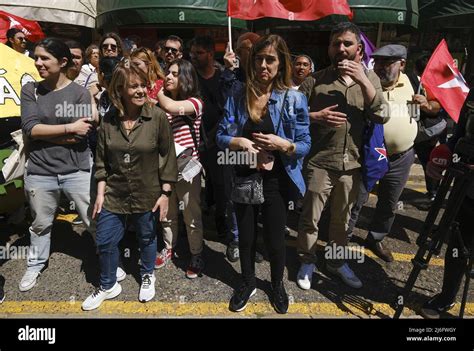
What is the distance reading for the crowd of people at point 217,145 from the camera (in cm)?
258

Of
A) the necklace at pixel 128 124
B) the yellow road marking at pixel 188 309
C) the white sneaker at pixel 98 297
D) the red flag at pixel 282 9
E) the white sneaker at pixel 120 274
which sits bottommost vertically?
the yellow road marking at pixel 188 309

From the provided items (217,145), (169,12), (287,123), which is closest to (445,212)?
(287,123)

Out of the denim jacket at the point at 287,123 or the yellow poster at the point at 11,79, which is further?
the yellow poster at the point at 11,79

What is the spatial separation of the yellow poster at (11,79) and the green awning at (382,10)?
5.92m

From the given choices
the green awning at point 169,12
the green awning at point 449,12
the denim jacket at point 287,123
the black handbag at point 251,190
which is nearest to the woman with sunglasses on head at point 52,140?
the denim jacket at point 287,123

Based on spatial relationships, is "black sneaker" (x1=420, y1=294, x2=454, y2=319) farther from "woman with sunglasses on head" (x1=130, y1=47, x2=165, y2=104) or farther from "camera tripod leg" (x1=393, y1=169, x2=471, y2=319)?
"woman with sunglasses on head" (x1=130, y1=47, x2=165, y2=104)

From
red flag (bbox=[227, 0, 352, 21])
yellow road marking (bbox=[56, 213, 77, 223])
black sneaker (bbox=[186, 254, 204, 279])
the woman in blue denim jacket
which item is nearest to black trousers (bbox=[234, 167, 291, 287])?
the woman in blue denim jacket

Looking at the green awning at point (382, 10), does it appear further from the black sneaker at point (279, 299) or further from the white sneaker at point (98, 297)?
the white sneaker at point (98, 297)

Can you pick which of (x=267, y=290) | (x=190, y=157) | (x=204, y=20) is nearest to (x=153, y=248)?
(x=190, y=157)

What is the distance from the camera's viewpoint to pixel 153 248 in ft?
9.80

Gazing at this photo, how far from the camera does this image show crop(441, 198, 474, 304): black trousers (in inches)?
101

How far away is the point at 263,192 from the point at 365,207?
2.90 metres

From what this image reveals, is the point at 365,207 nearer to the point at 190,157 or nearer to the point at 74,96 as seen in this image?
the point at 190,157
